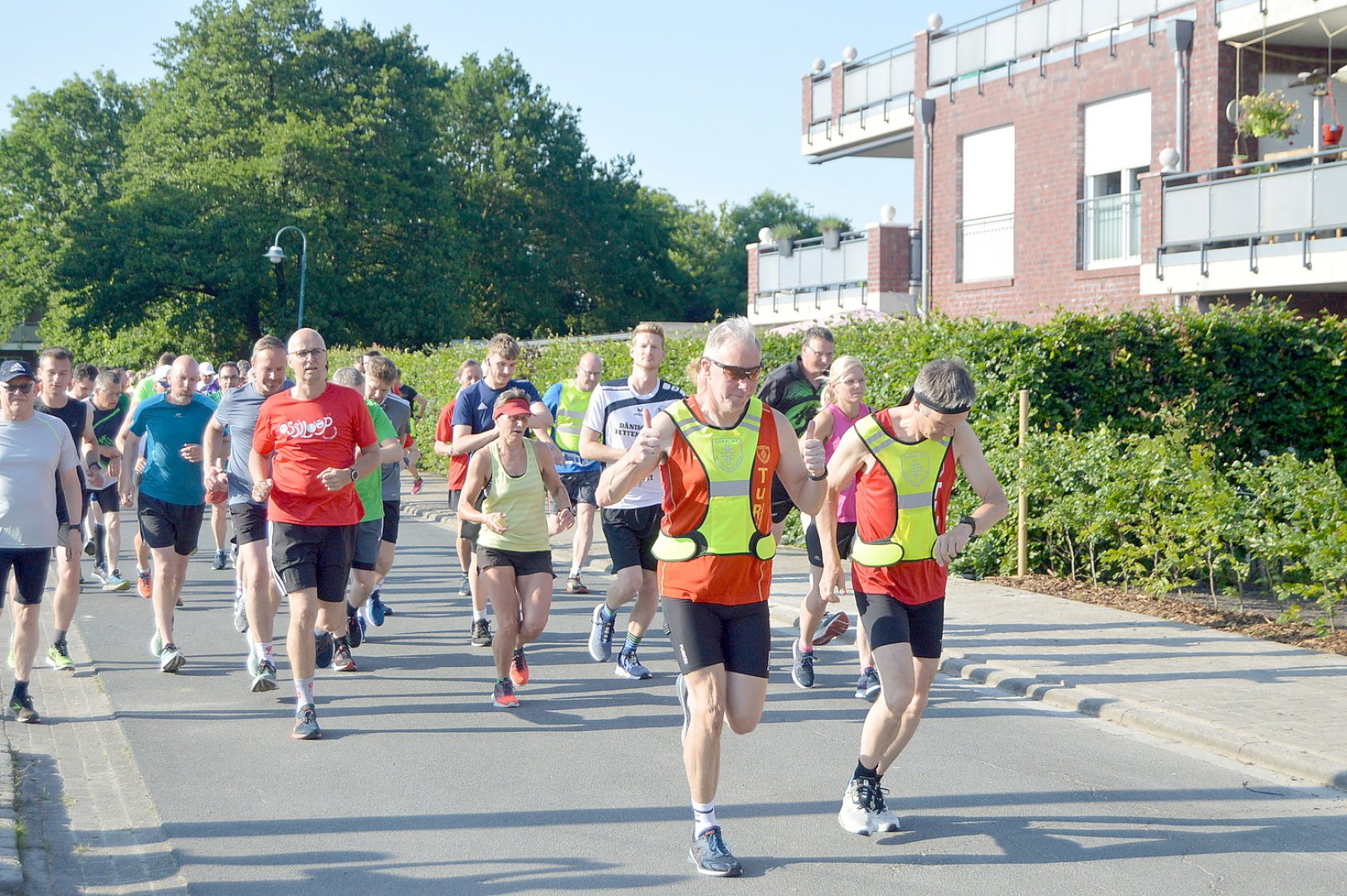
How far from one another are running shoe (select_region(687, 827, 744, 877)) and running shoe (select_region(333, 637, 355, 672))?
14.4ft

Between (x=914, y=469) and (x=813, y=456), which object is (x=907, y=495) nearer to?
(x=914, y=469)

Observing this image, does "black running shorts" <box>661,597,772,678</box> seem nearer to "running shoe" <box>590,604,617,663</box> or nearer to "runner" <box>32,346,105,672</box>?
"running shoe" <box>590,604,617,663</box>

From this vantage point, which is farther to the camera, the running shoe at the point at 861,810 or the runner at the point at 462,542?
the runner at the point at 462,542

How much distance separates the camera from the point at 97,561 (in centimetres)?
1345

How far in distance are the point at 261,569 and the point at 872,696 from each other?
3660 millimetres

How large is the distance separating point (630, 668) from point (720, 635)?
145 inches

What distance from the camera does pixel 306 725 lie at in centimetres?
717

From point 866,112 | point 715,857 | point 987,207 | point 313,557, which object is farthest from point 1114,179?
point 715,857

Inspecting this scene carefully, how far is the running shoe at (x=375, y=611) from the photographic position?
10.8m

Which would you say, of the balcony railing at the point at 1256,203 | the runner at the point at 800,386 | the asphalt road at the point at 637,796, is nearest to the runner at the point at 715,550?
the asphalt road at the point at 637,796

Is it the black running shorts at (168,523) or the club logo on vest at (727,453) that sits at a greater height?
the club logo on vest at (727,453)

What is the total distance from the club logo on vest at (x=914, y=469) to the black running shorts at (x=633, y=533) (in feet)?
9.82

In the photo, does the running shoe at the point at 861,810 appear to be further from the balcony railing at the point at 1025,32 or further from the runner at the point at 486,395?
the balcony railing at the point at 1025,32

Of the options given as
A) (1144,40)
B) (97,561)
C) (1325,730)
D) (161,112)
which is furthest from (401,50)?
(1325,730)
